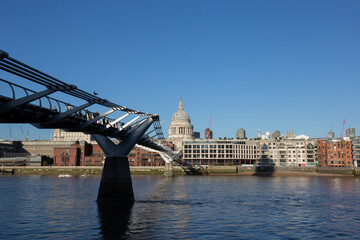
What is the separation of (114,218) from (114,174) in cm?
1476

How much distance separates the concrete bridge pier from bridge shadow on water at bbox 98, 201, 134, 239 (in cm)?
196

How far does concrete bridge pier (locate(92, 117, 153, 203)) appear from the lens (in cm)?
5369

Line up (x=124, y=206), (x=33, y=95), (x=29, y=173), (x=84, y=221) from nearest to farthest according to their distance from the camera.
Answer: (x=33, y=95) < (x=84, y=221) < (x=124, y=206) < (x=29, y=173)

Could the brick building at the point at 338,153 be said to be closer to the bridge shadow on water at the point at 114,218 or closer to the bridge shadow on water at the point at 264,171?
the bridge shadow on water at the point at 264,171

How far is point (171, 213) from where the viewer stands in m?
43.9

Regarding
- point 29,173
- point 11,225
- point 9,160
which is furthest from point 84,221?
→ point 9,160

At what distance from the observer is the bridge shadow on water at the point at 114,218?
106 feet

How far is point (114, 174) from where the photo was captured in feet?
177

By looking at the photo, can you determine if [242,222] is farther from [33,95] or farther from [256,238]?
[33,95]

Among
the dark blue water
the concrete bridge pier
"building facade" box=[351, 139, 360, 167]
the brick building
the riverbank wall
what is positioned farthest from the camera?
the riverbank wall

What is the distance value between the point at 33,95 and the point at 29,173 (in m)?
158

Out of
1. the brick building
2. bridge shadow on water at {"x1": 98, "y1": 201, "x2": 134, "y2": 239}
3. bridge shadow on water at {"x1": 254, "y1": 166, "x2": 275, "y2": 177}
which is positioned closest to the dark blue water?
bridge shadow on water at {"x1": 98, "y1": 201, "x2": 134, "y2": 239}

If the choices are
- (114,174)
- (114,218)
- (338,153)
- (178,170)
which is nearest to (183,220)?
(114,218)

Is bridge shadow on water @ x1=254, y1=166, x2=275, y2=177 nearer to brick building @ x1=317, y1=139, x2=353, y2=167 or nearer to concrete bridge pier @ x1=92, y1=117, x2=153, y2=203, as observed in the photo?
brick building @ x1=317, y1=139, x2=353, y2=167
